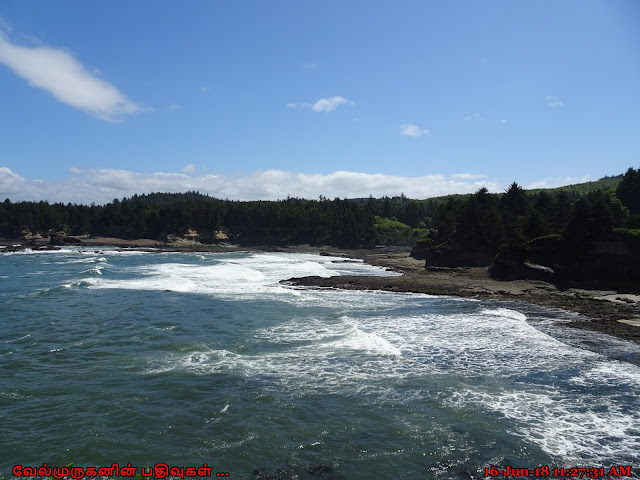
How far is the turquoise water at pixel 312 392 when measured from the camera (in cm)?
1352

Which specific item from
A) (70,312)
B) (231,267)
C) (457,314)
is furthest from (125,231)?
(457,314)

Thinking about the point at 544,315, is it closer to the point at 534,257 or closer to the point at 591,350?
the point at 591,350

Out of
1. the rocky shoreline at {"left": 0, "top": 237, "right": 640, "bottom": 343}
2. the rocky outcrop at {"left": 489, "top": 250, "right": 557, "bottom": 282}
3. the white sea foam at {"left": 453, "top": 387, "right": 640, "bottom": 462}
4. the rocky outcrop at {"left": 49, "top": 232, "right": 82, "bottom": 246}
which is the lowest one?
the white sea foam at {"left": 453, "top": 387, "right": 640, "bottom": 462}

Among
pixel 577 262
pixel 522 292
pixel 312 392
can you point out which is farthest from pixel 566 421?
pixel 577 262

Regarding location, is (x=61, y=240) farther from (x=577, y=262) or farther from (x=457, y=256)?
(x=577, y=262)

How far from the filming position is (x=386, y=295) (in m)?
45.3

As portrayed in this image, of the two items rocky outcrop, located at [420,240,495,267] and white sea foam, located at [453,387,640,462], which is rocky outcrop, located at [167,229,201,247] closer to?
rocky outcrop, located at [420,240,495,267]

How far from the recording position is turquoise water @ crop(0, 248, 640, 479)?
1352 cm

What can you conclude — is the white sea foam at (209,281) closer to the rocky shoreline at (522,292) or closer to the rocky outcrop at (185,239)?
the rocky shoreline at (522,292)

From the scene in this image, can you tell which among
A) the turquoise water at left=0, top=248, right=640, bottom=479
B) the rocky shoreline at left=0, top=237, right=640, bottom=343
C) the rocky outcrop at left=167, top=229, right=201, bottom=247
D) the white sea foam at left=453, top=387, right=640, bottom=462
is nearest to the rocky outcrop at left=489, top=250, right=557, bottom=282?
the rocky shoreline at left=0, top=237, right=640, bottom=343

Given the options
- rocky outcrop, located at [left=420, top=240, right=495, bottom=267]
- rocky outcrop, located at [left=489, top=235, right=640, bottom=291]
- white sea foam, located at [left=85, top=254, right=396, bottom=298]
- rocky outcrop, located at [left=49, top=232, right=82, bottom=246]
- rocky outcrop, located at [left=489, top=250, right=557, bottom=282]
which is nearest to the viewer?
rocky outcrop, located at [left=489, top=235, right=640, bottom=291]

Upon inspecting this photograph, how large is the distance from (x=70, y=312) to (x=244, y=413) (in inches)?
903

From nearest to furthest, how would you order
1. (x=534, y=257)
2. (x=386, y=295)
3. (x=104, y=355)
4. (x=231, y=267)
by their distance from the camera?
(x=104, y=355), (x=386, y=295), (x=534, y=257), (x=231, y=267)

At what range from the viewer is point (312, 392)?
18.0 metres
